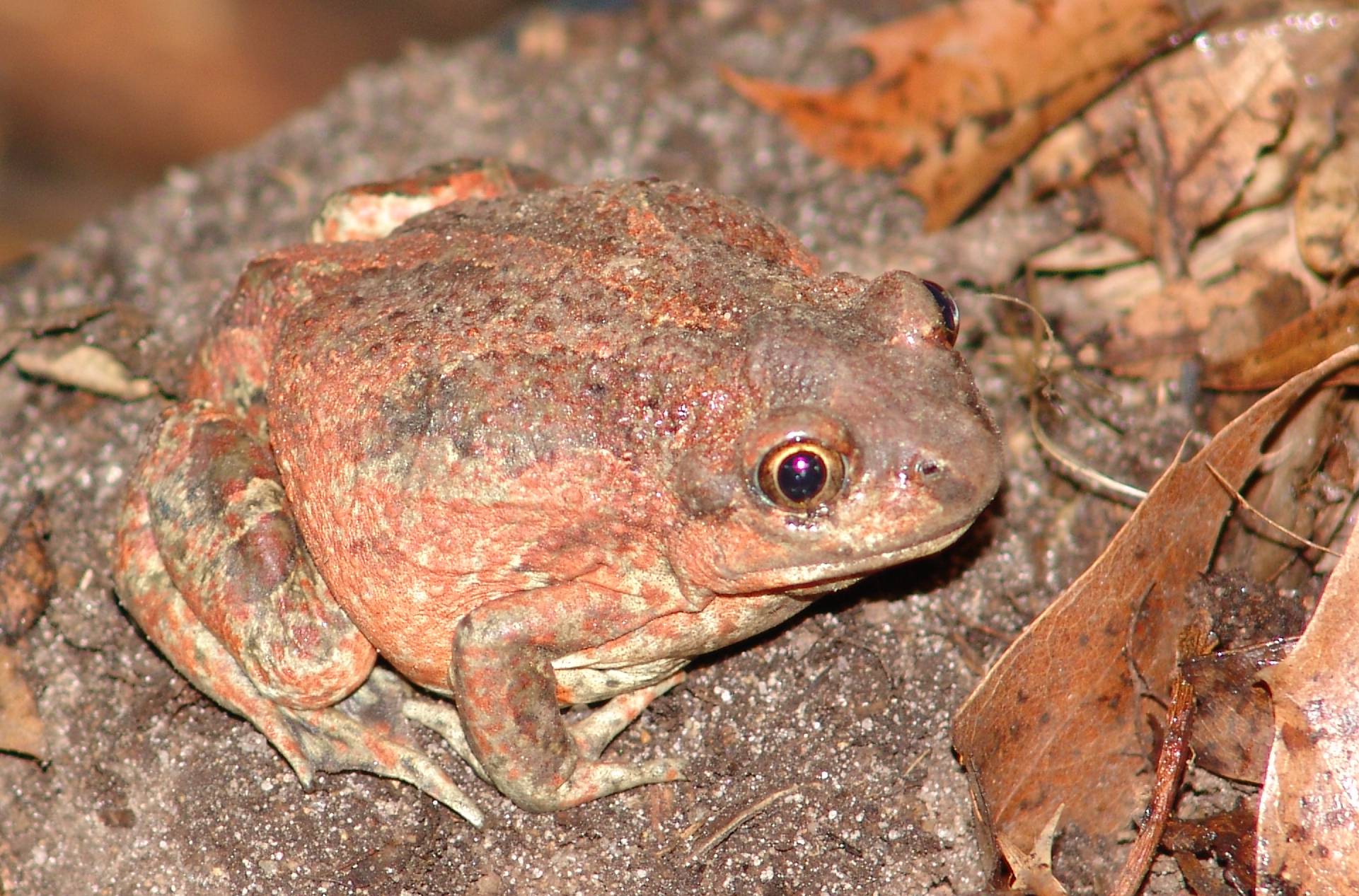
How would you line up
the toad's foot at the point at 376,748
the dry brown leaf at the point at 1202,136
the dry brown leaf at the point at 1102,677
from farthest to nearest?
the dry brown leaf at the point at 1202,136
the toad's foot at the point at 376,748
the dry brown leaf at the point at 1102,677

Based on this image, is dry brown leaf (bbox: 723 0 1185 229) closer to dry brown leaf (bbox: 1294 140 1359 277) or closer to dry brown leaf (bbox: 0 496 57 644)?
dry brown leaf (bbox: 1294 140 1359 277)

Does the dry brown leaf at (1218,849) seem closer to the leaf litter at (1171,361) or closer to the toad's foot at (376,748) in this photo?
the leaf litter at (1171,361)

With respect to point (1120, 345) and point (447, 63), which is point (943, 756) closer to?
point (1120, 345)

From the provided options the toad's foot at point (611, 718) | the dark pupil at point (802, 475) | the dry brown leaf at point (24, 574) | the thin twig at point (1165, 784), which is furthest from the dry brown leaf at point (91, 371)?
the thin twig at point (1165, 784)

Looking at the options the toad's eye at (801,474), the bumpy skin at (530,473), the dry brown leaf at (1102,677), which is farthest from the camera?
the dry brown leaf at (1102,677)

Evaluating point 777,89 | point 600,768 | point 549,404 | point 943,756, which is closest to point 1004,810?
point 943,756

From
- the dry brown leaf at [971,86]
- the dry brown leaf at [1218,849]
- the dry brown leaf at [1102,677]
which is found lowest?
the dry brown leaf at [1218,849]

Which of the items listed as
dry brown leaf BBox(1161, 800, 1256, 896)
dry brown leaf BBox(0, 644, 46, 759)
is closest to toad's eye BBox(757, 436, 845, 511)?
dry brown leaf BBox(1161, 800, 1256, 896)

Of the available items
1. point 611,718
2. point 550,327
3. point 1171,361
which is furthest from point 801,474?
point 1171,361
